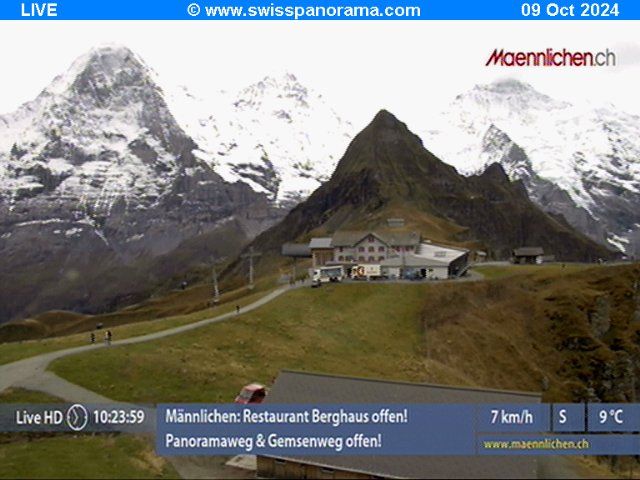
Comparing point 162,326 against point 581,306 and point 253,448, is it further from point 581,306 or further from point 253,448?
point 581,306

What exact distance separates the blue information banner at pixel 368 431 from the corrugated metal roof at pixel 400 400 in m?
0.51

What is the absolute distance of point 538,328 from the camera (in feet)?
295

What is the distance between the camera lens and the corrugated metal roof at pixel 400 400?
Answer: 33062mm

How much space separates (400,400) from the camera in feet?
124

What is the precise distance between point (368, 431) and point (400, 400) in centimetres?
348

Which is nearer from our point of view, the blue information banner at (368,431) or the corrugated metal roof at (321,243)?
the blue information banner at (368,431)

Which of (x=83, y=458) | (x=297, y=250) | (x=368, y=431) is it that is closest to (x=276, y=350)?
(x=83, y=458)

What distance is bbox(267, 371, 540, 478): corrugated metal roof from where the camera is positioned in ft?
108

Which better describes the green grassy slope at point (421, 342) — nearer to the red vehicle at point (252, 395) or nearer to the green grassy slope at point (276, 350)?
the green grassy slope at point (276, 350)

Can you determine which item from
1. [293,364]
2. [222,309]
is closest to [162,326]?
[222,309]

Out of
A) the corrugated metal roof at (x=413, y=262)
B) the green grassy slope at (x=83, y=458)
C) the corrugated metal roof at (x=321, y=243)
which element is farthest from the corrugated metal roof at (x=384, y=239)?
the green grassy slope at (x=83, y=458)

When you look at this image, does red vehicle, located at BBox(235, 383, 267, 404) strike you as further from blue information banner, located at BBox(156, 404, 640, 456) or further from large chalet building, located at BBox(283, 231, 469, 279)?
large chalet building, located at BBox(283, 231, 469, 279)

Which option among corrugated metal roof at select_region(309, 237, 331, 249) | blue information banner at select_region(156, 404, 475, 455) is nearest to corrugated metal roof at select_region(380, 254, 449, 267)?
corrugated metal roof at select_region(309, 237, 331, 249)

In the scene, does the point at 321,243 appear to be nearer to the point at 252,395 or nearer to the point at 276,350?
the point at 276,350
